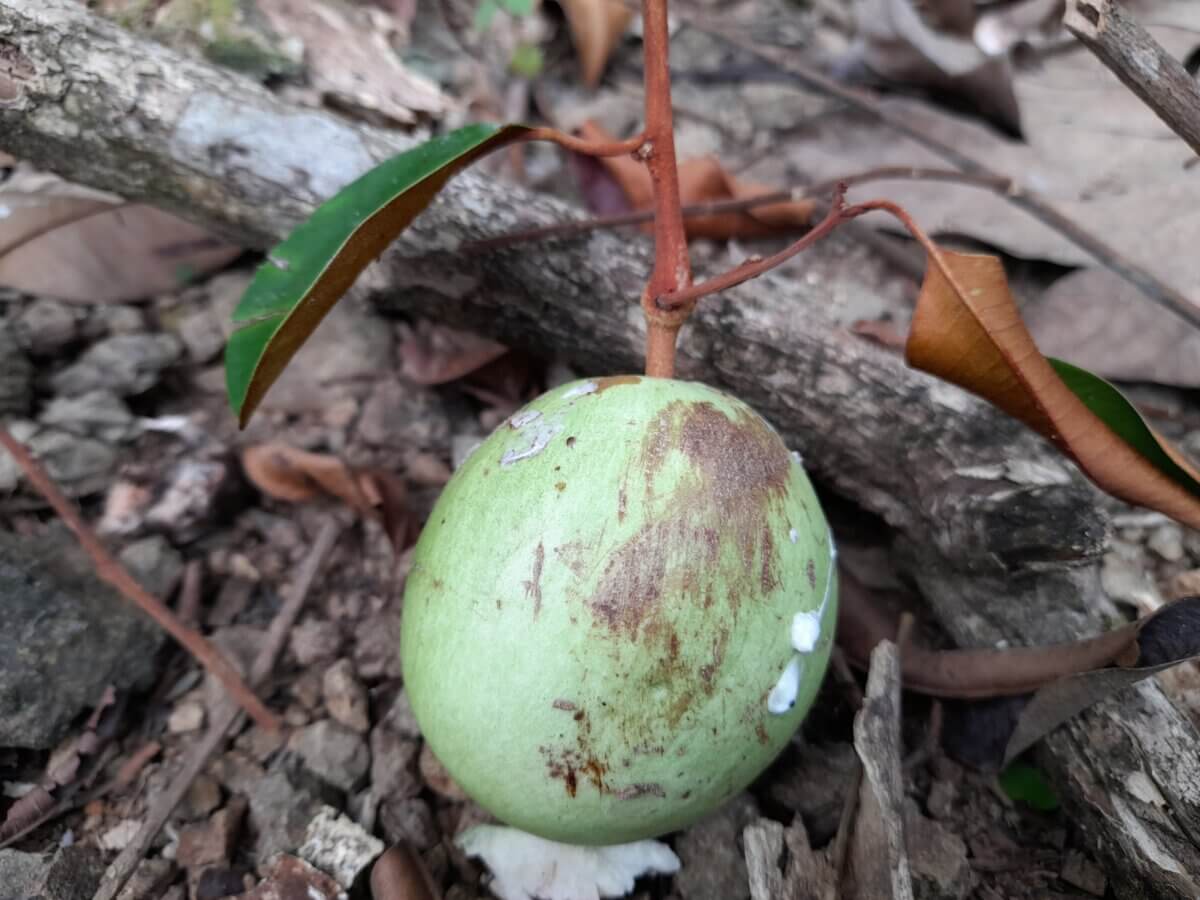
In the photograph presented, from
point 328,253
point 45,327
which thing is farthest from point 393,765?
point 45,327

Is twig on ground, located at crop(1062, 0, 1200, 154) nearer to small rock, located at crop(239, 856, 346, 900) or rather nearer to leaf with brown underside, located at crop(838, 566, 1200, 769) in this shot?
leaf with brown underside, located at crop(838, 566, 1200, 769)

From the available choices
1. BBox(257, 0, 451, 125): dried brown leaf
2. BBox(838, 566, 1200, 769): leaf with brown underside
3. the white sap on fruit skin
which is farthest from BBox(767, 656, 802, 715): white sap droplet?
BBox(257, 0, 451, 125): dried brown leaf

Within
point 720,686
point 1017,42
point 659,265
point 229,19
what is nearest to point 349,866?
point 720,686

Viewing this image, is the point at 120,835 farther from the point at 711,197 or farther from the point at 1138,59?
the point at 1138,59

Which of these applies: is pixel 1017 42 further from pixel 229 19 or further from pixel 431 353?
pixel 229 19

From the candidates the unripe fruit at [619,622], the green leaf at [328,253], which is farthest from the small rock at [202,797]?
the green leaf at [328,253]

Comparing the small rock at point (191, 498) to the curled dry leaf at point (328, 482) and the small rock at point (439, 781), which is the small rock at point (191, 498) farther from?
the small rock at point (439, 781)
